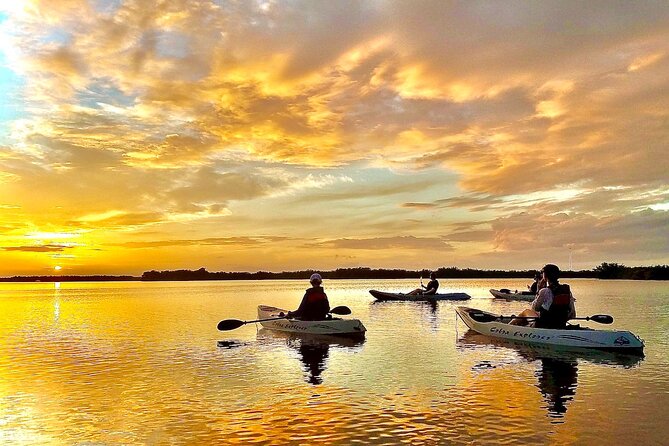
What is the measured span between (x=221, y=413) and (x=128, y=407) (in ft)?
8.61

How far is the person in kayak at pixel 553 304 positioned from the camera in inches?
867

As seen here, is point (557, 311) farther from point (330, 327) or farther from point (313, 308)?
point (313, 308)

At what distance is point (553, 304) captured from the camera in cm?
2289

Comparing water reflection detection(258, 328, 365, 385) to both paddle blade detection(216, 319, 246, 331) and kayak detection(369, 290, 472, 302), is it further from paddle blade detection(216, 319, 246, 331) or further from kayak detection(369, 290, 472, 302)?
kayak detection(369, 290, 472, 302)

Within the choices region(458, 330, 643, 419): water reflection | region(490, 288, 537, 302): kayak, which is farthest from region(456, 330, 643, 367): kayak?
region(490, 288, 537, 302): kayak

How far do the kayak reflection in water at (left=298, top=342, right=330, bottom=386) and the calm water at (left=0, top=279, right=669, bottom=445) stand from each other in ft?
0.20

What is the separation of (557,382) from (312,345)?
11.3 m

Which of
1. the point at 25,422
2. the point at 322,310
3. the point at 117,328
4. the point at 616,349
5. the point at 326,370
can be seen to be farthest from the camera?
the point at 117,328

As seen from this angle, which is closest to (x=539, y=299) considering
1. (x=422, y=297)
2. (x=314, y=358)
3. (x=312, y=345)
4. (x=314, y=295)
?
(x=314, y=358)

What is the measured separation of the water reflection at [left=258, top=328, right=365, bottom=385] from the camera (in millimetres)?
19125

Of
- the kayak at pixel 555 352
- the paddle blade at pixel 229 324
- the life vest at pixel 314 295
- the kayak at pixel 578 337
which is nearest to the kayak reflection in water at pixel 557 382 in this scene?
the kayak at pixel 555 352

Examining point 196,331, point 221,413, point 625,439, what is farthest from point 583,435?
point 196,331

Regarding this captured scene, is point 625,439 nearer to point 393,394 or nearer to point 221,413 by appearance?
point 393,394

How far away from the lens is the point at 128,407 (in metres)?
14.3
